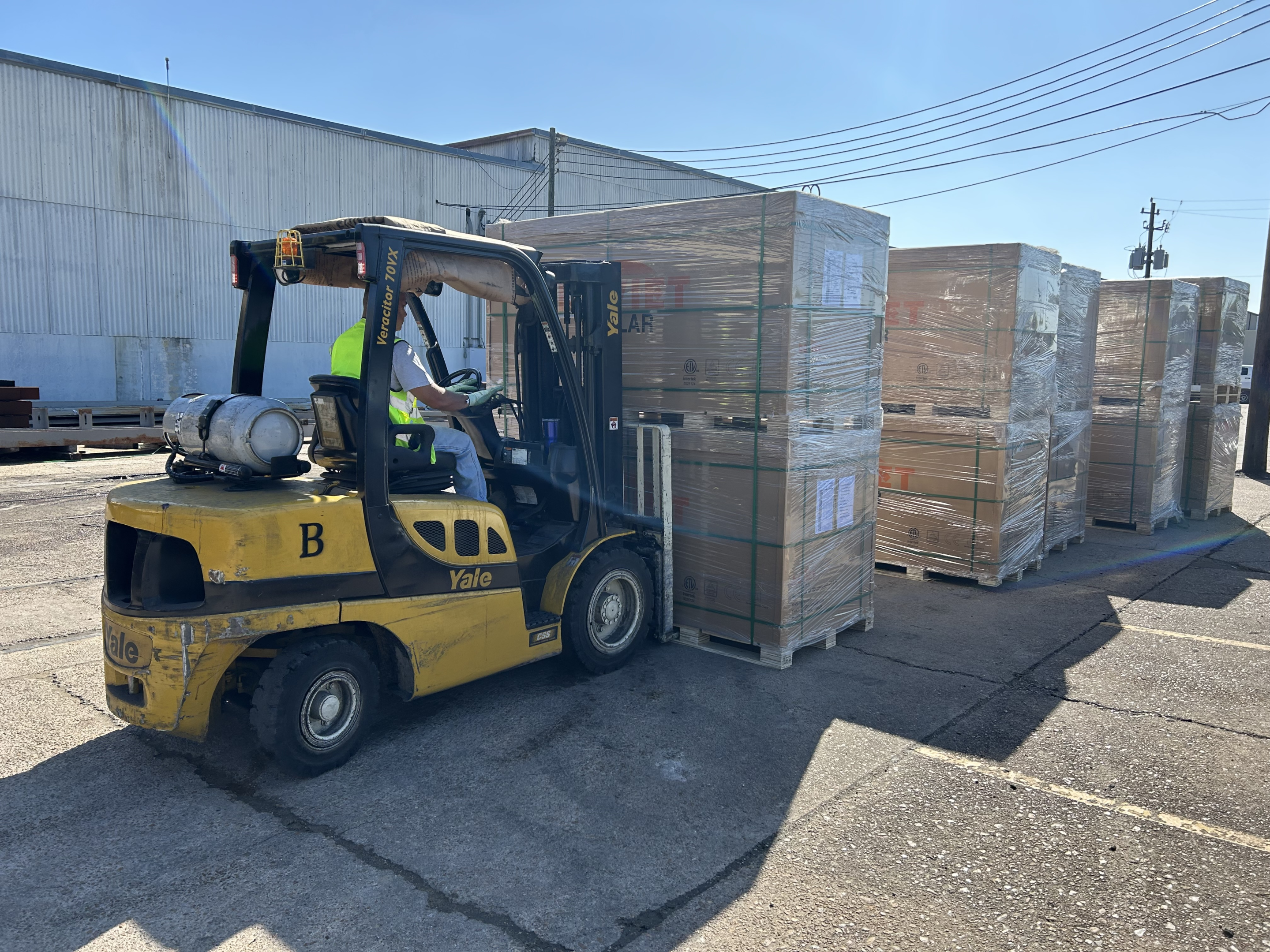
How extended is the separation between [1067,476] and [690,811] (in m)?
6.91

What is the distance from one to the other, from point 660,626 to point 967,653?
6.69ft

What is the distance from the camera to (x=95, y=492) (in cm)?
1133

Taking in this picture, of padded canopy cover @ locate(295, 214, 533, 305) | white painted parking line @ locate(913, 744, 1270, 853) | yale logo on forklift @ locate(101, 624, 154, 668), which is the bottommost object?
white painted parking line @ locate(913, 744, 1270, 853)

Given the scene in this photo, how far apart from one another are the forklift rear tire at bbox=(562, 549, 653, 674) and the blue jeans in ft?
2.69

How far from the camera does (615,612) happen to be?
217 inches

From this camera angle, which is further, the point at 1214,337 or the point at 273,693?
the point at 1214,337

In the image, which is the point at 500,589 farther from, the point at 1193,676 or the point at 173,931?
the point at 1193,676

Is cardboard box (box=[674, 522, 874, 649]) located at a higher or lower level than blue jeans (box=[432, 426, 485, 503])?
lower

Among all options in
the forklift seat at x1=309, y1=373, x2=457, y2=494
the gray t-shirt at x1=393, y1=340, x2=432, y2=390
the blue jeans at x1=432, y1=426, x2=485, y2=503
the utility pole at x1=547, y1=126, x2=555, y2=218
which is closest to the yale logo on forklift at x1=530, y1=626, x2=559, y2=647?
the blue jeans at x1=432, y1=426, x2=485, y2=503

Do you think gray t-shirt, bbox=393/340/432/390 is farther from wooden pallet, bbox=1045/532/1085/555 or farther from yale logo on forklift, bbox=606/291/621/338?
wooden pallet, bbox=1045/532/1085/555

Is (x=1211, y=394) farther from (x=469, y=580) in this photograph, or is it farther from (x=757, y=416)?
(x=469, y=580)

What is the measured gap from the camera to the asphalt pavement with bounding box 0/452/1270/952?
3096mm

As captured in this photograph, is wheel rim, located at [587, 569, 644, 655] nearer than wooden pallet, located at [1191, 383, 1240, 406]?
Yes

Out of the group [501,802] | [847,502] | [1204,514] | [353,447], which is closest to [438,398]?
[353,447]
